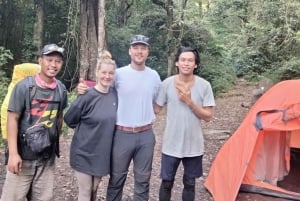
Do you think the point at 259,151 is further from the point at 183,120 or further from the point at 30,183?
the point at 30,183

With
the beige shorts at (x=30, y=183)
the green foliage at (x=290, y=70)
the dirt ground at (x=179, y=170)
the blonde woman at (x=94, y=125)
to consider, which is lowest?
the dirt ground at (x=179, y=170)

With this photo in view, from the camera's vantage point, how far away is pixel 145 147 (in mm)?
3068

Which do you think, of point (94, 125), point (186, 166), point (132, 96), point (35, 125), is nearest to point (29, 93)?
point (35, 125)

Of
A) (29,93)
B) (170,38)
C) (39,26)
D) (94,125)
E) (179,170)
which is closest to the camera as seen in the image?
(29,93)

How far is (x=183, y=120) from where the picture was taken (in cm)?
321

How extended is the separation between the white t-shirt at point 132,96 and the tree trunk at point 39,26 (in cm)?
787

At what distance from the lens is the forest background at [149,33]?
30.4ft

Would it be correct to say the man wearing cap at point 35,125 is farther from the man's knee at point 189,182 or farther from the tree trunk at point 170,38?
the tree trunk at point 170,38

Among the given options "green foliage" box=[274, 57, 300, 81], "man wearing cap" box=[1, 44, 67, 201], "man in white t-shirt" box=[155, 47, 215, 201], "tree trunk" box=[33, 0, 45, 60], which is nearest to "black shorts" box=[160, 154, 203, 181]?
"man in white t-shirt" box=[155, 47, 215, 201]

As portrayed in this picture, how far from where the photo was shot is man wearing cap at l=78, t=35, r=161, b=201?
2996mm

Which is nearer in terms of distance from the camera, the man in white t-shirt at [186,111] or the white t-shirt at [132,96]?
the white t-shirt at [132,96]

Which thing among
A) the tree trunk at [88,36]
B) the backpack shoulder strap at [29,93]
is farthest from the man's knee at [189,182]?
the tree trunk at [88,36]

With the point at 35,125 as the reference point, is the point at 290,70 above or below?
above

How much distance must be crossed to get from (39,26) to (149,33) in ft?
12.2
